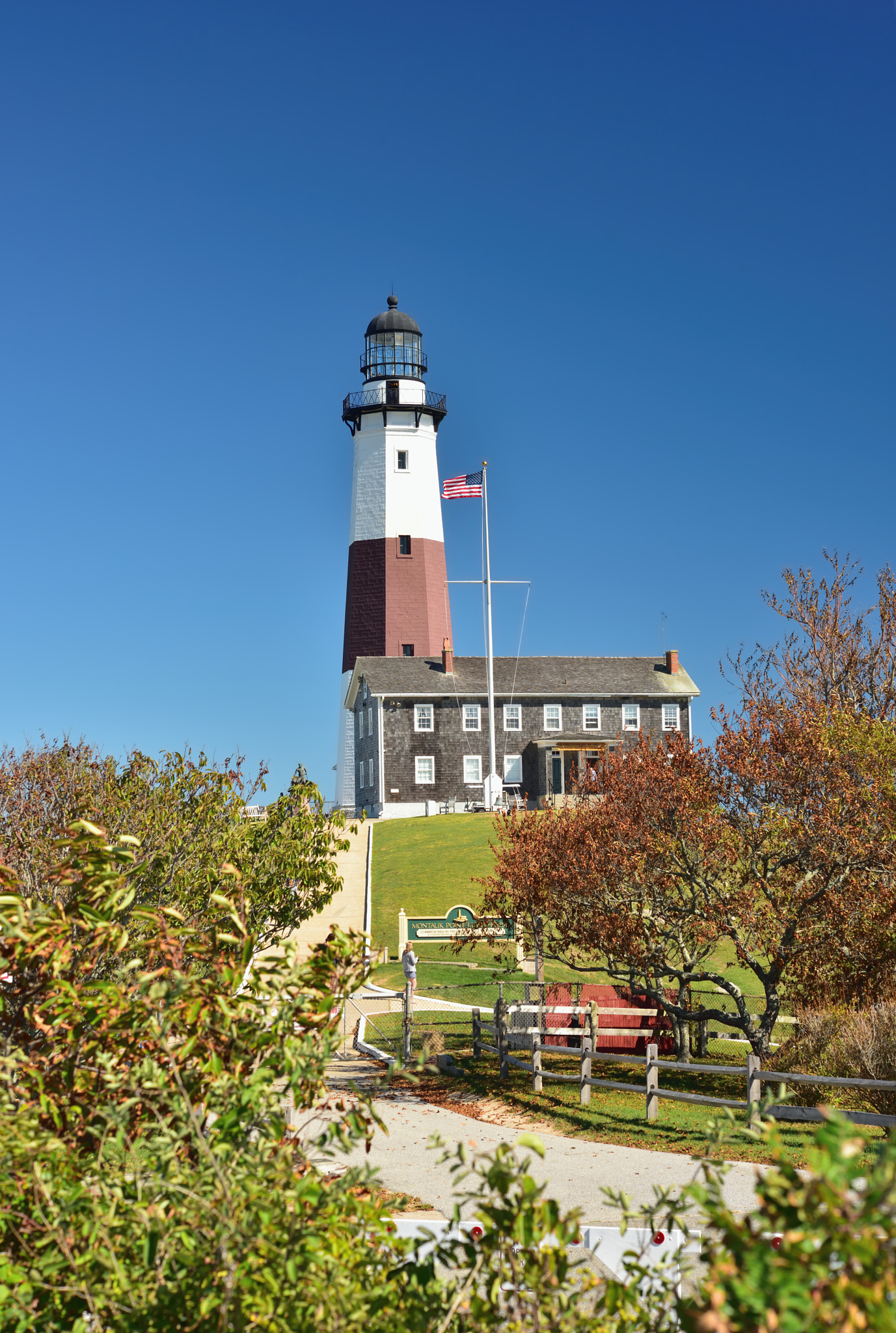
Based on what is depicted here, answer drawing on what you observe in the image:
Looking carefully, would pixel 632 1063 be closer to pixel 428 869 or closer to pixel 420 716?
pixel 428 869

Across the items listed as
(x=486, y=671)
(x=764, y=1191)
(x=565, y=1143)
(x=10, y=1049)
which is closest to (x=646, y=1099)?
(x=565, y=1143)

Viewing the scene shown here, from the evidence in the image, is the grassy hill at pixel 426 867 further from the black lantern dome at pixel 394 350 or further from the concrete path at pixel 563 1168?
the black lantern dome at pixel 394 350

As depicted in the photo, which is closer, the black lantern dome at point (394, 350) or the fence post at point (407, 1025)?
the fence post at point (407, 1025)

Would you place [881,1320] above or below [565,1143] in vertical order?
above

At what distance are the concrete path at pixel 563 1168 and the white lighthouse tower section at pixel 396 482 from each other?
46624 millimetres

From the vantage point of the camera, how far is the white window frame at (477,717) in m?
55.7

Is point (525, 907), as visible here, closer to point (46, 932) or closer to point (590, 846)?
point (590, 846)

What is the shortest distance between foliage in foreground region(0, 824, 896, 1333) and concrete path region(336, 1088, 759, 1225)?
5954 mm

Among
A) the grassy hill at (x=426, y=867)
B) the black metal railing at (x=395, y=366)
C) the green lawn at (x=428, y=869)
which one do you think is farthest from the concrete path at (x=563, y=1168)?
the black metal railing at (x=395, y=366)

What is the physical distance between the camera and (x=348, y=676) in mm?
61719

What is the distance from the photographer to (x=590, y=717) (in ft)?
188

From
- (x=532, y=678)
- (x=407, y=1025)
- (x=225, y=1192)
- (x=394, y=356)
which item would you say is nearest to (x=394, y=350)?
(x=394, y=356)

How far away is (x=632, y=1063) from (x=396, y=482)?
46.6 meters

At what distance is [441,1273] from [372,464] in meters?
55.3
